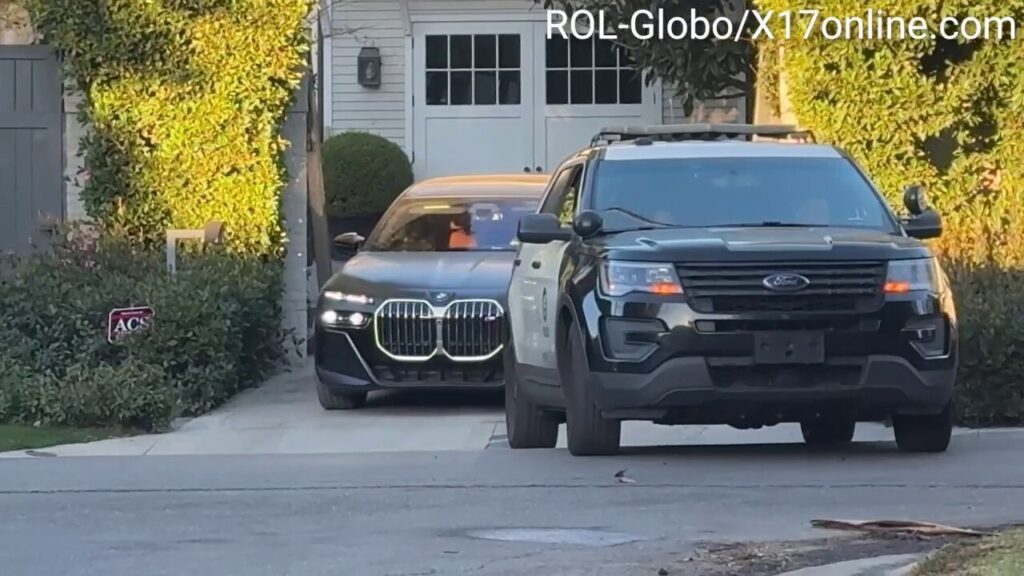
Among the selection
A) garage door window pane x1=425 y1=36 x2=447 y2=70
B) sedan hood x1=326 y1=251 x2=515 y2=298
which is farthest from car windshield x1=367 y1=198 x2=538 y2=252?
garage door window pane x1=425 y1=36 x2=447 y2=70

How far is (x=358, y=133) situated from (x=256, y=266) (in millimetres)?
10020

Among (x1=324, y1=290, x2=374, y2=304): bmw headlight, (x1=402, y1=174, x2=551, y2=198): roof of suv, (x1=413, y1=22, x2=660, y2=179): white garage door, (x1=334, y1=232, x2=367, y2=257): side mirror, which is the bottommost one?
(x1=324, y1=290, x2=374, y2=304): bmw headlight

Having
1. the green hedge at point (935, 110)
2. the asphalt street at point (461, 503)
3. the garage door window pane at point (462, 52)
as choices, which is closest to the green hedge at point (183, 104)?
the green hedge at point (935, 110)

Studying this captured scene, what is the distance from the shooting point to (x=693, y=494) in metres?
9.13

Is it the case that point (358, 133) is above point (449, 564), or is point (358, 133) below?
above

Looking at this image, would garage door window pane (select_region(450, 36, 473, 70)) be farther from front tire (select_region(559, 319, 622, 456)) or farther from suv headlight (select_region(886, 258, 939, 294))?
suv headlight (select_region(886, 258, 939, 294))

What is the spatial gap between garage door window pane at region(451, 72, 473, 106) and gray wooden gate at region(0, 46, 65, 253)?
31.7 feet

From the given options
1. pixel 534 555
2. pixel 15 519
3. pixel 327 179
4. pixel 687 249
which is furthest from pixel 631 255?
pixel 327 179

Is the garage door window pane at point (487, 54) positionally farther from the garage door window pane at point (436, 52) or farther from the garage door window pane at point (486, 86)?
the garage door window pane at point (436, 52)

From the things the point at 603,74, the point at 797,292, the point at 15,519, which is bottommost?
the point at 15,519

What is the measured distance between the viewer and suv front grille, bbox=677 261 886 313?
31.0ft

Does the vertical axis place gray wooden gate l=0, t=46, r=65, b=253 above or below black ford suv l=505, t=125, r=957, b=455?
above

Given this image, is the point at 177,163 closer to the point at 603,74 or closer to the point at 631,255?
the point at 631,255

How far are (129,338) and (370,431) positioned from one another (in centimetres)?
200
